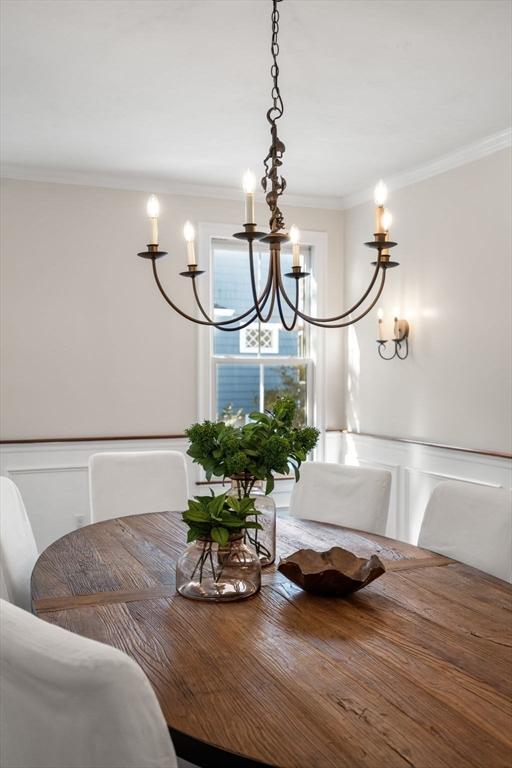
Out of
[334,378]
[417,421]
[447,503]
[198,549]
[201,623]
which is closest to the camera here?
[201,623]

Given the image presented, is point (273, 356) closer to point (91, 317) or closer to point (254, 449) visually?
point (91, 317)

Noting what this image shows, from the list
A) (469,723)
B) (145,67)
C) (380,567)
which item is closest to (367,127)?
(145,67)

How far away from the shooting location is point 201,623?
1.60 m

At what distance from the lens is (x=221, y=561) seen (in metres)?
1.79

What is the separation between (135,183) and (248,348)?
128 centimetres

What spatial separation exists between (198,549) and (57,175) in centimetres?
315

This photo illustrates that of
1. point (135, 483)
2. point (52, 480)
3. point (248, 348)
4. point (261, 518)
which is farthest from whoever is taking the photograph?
point (248, 348)

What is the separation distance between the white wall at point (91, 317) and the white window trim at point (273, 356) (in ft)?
0.19

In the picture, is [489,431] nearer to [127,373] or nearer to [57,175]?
[127,373]

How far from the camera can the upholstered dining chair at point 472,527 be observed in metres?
2.21

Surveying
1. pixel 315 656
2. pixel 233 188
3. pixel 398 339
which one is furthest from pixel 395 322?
pixel 315 656

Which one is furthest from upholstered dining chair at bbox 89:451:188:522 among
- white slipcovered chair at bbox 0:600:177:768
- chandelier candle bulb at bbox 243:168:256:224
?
white slipcovered chair at bbox 0:600:177:768

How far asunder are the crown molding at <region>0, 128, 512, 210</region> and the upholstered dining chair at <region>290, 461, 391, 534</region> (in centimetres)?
188

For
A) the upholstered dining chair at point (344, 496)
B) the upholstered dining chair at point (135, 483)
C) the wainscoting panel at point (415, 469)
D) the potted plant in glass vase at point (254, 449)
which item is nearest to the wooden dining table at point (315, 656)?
the potted plant in glass vase at point (254, 449)
